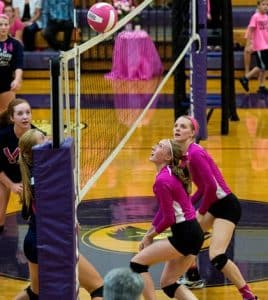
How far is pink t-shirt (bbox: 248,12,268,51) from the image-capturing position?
1780 centimetres

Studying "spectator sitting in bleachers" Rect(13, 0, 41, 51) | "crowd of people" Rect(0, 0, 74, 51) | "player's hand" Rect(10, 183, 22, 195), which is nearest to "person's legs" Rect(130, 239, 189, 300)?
"player's hand" Rect(10, 183, 22, 195)

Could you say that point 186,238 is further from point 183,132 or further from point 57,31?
point 57,31

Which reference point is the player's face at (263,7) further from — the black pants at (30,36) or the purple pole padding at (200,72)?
the purple pole padding at (200,72)

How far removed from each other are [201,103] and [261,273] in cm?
536

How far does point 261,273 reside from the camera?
7820 mm

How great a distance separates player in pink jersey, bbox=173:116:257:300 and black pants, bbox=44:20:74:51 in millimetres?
12334

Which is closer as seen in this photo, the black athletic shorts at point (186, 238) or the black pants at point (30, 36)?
the black athletic shorts at point (186, 238)

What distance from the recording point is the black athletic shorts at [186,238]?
6.48 meters

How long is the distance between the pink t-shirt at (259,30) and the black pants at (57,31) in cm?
373

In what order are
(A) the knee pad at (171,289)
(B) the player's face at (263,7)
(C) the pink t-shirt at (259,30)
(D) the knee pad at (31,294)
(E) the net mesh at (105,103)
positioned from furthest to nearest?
(C) the pink t-shirt at (259,30), (B) the player's face at (263,7), (E) the net mesh at (105,103), (A) the knee pad at (171,289), (D) the knee pad at (31,294)

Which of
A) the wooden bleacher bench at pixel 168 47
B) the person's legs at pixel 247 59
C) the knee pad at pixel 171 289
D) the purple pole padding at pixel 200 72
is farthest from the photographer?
the wooden bleacher bench at pixel 168 47

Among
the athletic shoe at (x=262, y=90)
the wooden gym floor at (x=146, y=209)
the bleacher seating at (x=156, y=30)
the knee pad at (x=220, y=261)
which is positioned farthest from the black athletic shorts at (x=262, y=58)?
the knee pad at (x=220, y=261)

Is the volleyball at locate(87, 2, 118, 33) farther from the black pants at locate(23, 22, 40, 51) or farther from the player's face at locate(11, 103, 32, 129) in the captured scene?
the black pants at locate(23, 22, 40, 51)

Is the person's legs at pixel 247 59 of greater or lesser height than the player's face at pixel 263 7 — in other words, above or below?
below
